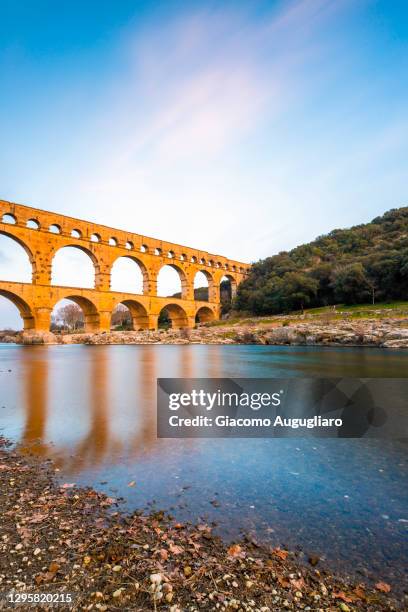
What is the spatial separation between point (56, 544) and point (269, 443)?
2.48m

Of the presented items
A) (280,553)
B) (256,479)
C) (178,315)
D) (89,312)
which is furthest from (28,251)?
(280,553)

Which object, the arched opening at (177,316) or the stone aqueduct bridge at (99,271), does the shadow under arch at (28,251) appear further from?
the arched opening at (177,316)

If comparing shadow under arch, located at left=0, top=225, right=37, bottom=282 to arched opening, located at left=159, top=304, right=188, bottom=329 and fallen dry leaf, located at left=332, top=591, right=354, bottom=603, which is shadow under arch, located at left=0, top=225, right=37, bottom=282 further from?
fallen dry leaf, located at left=332, top=591, right=354, bottom=603

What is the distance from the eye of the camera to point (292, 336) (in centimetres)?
2312

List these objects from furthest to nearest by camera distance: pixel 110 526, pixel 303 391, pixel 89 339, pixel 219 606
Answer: pixel 89 339 → pixel 303 391 → pixel 110 526 → pixel 219 606

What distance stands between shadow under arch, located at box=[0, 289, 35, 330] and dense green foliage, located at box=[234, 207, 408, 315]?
975 inches

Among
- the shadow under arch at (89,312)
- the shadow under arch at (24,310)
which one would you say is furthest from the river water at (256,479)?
the shadow under arch at (89,312)

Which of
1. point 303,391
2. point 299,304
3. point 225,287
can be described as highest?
point 225,287

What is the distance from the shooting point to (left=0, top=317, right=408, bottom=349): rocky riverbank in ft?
62.8

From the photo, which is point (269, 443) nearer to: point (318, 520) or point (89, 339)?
point (318, 520)

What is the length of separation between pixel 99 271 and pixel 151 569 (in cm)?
3430

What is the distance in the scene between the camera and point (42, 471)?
295cm

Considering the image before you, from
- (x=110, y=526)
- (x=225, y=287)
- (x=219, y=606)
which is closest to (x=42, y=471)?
(x=110, y=526)

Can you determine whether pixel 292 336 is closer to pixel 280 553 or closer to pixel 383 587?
pixel 280 553
